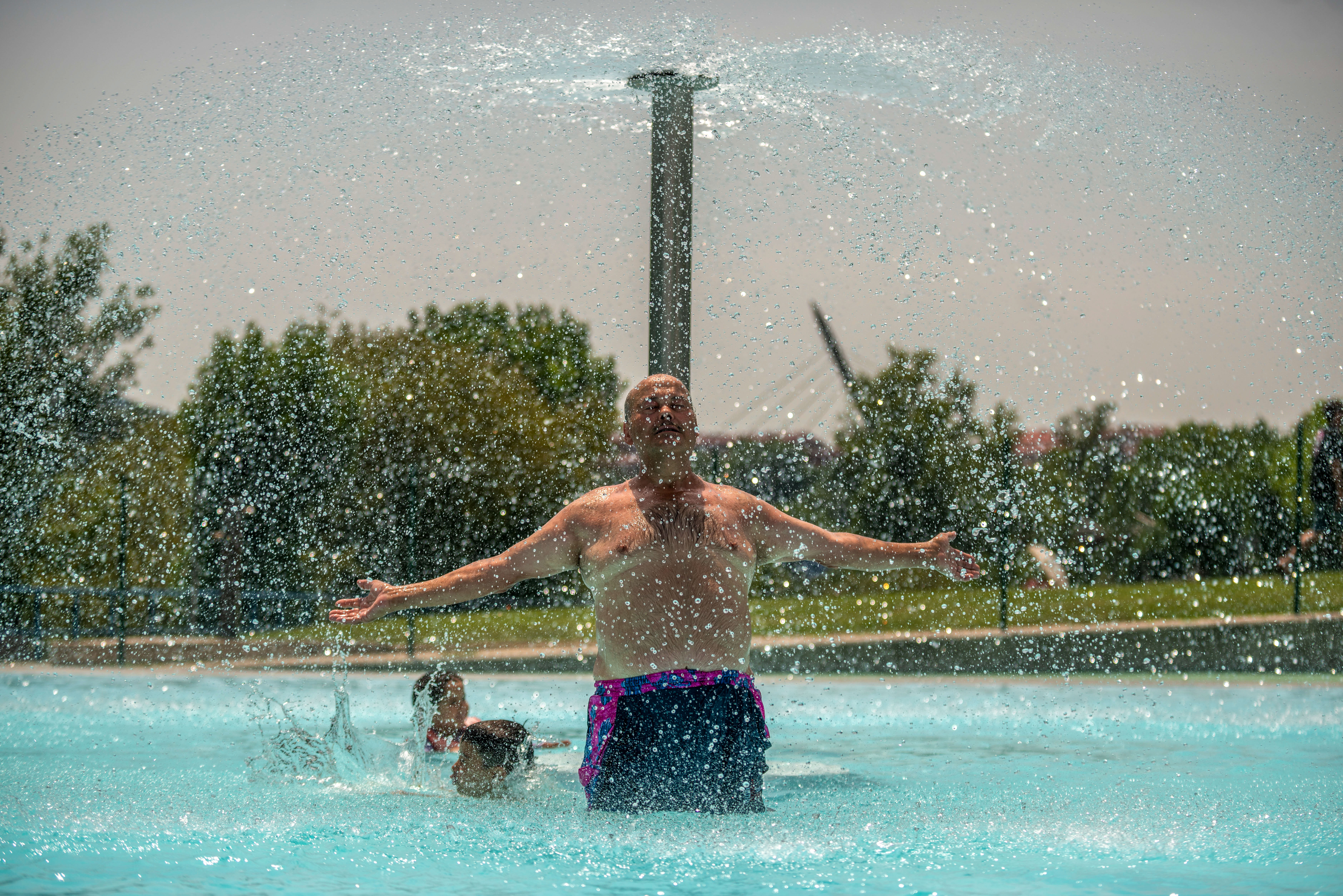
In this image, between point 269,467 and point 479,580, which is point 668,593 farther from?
point 269,467

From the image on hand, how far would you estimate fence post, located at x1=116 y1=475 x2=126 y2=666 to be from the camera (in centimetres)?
874

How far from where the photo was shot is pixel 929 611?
11391 mm

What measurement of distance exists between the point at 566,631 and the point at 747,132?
651cm

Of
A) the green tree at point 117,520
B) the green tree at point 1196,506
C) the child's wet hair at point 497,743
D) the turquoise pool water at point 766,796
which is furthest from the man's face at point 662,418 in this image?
the green tree at point 117,520

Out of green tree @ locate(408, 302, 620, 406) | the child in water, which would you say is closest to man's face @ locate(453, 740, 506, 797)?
the child in water

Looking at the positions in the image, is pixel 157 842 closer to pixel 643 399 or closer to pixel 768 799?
pixel 643 399

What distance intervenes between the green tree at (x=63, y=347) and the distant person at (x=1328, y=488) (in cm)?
754

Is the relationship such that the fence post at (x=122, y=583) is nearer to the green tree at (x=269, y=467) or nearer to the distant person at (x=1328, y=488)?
the green tree at (x=269, y=467)

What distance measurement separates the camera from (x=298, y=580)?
14.9 meters

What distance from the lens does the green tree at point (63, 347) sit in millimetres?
8031

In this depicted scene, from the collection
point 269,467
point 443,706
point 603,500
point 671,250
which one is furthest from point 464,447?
point 603,500

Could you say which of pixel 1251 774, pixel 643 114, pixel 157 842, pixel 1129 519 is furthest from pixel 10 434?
pixel 1129 519

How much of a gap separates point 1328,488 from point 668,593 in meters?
8.09

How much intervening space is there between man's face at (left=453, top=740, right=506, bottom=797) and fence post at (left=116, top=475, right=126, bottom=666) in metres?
5.60
